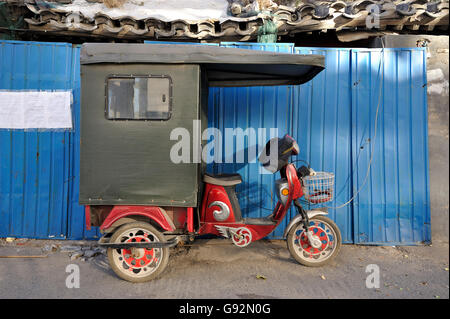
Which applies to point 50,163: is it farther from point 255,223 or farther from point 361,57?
point 361,57

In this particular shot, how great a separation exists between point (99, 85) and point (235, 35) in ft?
8.93

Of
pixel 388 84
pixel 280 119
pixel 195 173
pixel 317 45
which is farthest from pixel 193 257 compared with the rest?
pixel 317 45

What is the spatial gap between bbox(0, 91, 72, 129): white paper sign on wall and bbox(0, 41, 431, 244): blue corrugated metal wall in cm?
12

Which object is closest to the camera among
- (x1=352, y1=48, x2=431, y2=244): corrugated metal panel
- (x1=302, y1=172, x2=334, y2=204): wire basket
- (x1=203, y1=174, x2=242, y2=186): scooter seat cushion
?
(x1=302, y1=172, x2=334, y2=204): wire basket

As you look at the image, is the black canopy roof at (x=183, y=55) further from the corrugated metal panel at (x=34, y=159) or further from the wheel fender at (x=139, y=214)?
the corrugated metal panel at (x=34, y=159)

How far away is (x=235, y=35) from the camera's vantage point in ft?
16.9

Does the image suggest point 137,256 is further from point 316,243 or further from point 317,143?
point 317,143

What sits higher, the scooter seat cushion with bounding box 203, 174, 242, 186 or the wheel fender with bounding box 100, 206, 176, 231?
the scooter seat cushion with bounding box 203, 174, 242, 186

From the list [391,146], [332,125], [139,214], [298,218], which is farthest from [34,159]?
[391,146]

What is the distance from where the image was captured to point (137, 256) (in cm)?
357

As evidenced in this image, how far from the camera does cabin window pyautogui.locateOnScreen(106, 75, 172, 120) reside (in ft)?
11.1

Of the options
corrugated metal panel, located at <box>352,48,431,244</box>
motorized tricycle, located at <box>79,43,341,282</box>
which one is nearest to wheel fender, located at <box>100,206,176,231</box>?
motorized tricycle, located at <box>79,43,341,282</box>

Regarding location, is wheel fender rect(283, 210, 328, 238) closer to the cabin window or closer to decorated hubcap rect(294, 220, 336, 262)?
decorated hubcap rect(294, 220, 336, 262)

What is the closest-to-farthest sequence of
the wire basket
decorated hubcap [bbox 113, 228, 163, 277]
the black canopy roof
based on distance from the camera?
the black canopy roof
decorated hubcap [bbox 113, 228, 163, 277]
the wire basket
